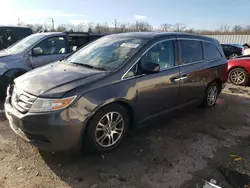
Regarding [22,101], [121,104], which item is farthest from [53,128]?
[121,104]

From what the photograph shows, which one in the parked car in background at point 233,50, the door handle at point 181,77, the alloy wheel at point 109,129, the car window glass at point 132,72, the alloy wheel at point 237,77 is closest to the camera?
the alloy wheel at point 109,129

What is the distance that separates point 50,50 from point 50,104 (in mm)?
4073

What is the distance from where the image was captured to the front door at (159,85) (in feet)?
11.8

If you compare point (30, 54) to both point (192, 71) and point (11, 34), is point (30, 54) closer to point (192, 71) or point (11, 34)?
point (11, 34)

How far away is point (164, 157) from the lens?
3.34m

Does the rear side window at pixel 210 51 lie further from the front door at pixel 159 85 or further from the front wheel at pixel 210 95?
the front door at pixel 159 85

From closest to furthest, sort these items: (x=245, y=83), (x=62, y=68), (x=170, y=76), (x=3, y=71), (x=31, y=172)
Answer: (x=31, y=172), (x=62, y=68), (x=170, y=76), (x=3, y=71), (x=245, y=83)

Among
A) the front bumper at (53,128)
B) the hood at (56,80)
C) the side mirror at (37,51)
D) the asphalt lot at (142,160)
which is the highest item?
the side mirror at (37,51)

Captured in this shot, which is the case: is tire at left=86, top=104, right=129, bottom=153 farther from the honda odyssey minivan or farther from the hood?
the hood

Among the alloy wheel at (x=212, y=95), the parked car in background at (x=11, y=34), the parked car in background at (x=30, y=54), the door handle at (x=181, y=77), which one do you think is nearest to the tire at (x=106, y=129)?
the door handle at (x=181, y=77)

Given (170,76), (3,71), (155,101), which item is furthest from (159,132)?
(3,71)

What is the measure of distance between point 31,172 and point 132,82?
179 cm

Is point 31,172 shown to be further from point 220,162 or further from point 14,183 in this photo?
point 220,162

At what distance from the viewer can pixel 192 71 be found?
4.44 metres
